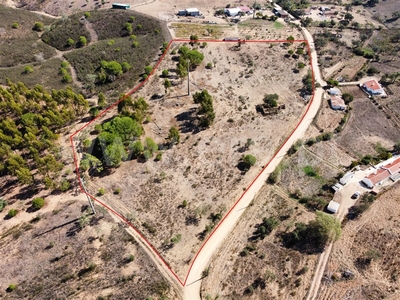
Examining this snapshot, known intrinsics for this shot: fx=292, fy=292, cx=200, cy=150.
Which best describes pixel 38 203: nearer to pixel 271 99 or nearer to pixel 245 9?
pixel 271 99

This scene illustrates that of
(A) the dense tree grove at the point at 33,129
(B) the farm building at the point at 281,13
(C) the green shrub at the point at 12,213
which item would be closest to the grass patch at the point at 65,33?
(A) the dense tree grove at the point at 33,129

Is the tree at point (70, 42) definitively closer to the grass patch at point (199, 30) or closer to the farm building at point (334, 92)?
the grass patch at point (199, 30)

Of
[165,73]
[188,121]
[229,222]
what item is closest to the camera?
[229,222]

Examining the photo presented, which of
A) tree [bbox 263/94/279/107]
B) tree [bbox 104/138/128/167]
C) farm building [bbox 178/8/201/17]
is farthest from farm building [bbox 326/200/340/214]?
farm building [bbox 178/8/201/17]

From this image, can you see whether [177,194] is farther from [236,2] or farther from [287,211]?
[236,2]

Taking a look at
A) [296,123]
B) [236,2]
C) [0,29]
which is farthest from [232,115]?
[0,29]

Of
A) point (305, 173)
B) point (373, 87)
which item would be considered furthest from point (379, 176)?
point (373, 87)

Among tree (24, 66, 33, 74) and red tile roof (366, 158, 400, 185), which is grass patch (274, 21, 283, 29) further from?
tree (24, 66, 33, 74)
